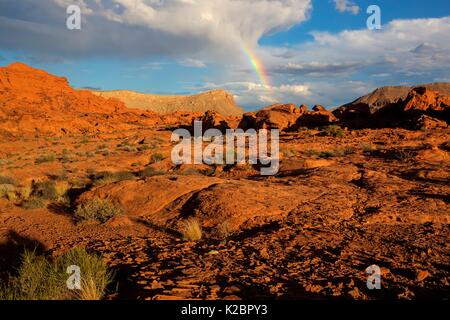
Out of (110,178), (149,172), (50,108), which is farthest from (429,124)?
(50,108)

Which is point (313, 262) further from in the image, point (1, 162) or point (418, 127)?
point (1, 162)

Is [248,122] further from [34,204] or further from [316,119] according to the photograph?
[34,204]

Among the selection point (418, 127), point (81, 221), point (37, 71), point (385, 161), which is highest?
point (37, 71)

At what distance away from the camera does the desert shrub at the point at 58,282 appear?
4078 millimetres

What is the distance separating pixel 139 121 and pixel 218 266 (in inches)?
1956

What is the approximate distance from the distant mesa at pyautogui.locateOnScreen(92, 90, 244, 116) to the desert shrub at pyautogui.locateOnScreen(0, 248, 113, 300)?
103644mm

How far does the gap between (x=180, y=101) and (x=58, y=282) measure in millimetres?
112634

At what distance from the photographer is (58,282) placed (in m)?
4.43

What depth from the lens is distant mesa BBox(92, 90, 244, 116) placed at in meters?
110

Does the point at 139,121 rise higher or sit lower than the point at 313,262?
higher

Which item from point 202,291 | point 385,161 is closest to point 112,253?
point 202,291

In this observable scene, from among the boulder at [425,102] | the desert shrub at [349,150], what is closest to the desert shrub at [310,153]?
the desert shrub at [349,150]

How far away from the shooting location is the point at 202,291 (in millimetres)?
4336

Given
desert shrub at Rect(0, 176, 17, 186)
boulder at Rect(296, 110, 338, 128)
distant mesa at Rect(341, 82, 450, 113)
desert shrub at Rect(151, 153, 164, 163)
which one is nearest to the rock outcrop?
boulder at Rect(296, 110, 338, 128)
